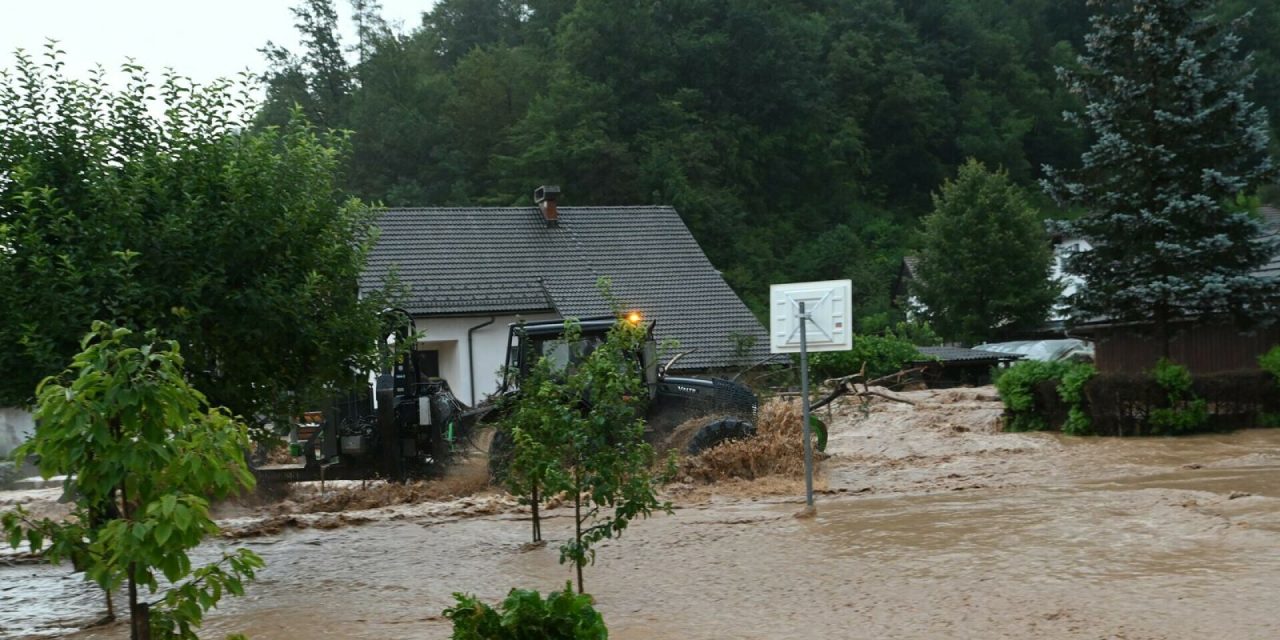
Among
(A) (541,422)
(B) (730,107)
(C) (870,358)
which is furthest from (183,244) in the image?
(B) (730,107)

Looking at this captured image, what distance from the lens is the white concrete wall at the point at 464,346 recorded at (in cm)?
3516

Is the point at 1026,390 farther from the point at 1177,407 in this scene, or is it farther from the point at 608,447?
the point at 608,447

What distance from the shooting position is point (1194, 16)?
88.0 ft

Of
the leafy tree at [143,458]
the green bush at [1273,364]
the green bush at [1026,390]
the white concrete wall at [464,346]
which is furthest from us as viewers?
the white concrete wall at [464,346]

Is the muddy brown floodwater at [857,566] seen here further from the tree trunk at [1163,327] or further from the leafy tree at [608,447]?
the tree trunk at [1163,327]

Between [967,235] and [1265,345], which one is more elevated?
[967,235]

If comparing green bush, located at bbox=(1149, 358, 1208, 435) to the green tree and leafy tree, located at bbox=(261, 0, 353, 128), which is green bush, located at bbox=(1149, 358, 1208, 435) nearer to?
the green tree

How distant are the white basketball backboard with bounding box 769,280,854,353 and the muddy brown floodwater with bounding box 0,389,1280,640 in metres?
1.98

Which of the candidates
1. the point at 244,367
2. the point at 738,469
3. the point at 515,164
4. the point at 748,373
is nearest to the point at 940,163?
the point at 515,164

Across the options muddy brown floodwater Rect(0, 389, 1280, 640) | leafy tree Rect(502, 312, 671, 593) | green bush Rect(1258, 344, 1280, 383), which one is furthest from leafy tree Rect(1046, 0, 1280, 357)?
leafy tree Rect(502, 312, 671, 593)

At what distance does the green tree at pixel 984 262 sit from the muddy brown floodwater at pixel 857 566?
120 feet

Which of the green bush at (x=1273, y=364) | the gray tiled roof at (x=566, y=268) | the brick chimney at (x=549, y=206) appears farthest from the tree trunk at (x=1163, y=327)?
the brick chimney at (x=549, y=206)

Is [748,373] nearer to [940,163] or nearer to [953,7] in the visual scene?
[940,163]

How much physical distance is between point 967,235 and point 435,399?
1601 inches
